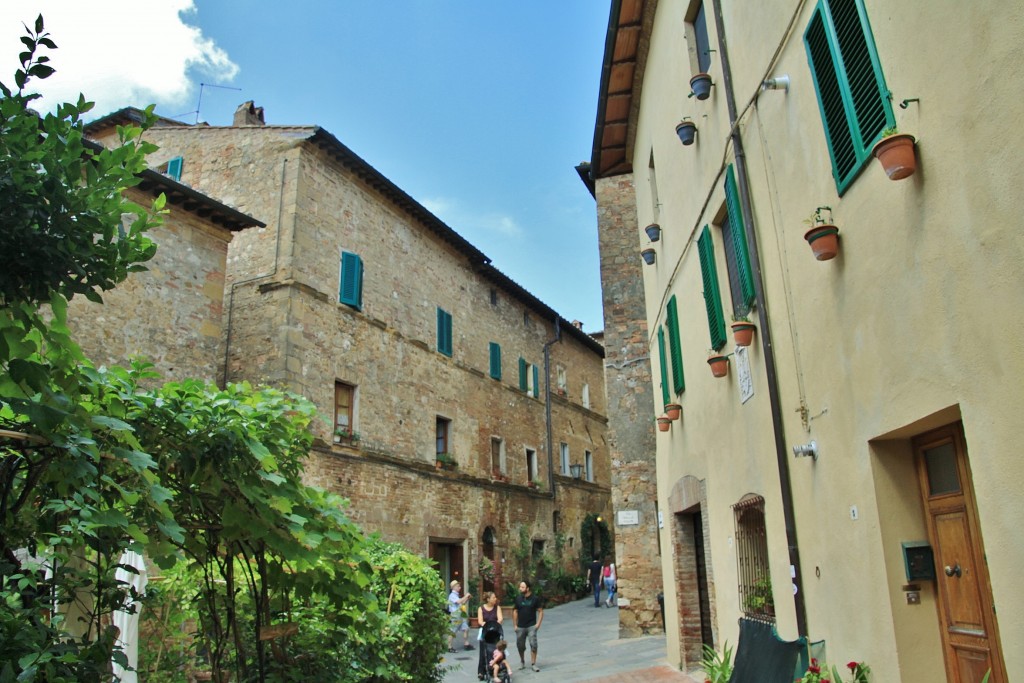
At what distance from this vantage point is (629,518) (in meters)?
14.8

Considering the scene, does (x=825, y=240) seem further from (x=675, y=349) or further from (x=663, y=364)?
(x=663, y=364)

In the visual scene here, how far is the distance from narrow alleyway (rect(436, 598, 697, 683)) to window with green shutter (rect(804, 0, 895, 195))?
572 centimetres

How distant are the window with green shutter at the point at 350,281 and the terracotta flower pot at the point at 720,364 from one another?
35.7 feet

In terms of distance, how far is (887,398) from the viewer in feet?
12.7

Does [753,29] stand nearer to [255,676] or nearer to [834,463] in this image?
[834,463]

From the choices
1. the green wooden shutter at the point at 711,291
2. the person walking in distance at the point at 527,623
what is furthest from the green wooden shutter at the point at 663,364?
the person walking in distance at the point at 527,623

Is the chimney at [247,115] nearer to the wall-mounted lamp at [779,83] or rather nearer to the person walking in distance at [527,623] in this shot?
the person walking in distance at [527,623]

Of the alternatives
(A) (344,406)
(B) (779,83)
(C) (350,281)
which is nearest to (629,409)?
(A) (344,406)

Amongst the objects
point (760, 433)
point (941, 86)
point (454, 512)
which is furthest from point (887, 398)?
point (454, 512)

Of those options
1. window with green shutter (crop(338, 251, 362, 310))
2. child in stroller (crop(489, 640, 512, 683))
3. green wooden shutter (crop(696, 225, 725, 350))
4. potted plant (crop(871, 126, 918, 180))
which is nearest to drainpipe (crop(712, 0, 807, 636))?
green wooden shutter (crop(696, 225, 725, 350))

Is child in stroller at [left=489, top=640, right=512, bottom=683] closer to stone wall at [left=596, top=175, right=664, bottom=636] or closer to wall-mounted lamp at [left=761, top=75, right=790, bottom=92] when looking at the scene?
stone wall at [left=596, top=175, right=664, bottom=636]

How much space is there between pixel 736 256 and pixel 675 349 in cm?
305

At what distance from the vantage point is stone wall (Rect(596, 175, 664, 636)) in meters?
14.5

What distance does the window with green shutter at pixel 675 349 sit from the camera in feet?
29.8
